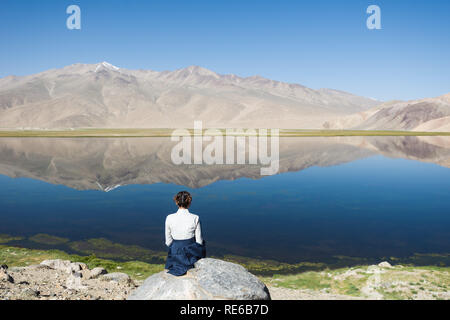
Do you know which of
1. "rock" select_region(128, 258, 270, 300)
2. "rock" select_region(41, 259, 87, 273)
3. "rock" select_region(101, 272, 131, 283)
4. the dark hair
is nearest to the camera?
"rock" select_region(128, 258, 270, 300)

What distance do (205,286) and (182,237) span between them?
0.98 m

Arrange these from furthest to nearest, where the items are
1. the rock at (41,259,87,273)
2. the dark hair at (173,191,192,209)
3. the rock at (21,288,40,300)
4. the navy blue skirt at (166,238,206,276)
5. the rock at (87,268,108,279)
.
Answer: the rock at (41,259,87,273) < the rock at (87,268,108,279) < the rock at (21,288,40,300) < the navy blue skirt at (166,238,206,276) < the dark hair at (173,191,192,209)

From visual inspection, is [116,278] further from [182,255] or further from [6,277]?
[182,255]

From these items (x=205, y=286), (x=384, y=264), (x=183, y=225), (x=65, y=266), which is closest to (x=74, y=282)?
(x=65, y=266)

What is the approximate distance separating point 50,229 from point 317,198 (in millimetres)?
14918

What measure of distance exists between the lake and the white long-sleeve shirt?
6923 mm

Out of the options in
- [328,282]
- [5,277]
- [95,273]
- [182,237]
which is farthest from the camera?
[328,282]

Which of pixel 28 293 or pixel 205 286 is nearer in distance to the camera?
pixel 205 286

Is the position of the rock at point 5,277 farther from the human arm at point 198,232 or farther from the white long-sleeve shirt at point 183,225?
the human arm at point 198,232

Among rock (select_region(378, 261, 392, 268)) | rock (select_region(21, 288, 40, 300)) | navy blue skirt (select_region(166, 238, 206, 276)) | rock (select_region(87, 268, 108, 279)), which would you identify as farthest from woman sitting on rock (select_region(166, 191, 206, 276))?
rock (select_region(378, 261, 392, 268))

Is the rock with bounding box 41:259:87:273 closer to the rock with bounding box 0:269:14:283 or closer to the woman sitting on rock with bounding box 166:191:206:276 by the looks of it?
the rock with bounding box 0:269:14:283

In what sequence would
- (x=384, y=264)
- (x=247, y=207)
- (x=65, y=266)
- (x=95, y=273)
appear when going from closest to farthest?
(x=95, y=273) → (x=65, y=266) → (x=384, y=264) → (x=247, y=207)

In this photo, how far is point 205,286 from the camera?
6.76 m

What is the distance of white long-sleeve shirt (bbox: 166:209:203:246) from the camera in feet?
23.2
